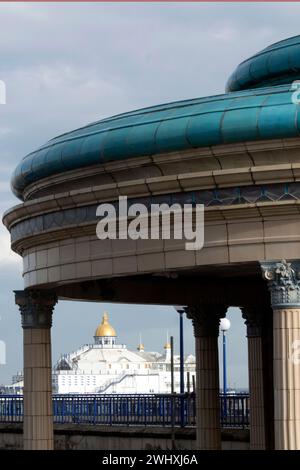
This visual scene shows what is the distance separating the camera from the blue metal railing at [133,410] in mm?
37500

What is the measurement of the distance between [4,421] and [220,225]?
28983mm

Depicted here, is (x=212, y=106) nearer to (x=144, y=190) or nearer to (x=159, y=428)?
(x=144, y=190)

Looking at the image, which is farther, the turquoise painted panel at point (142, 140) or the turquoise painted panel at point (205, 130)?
the turquoise painted panel at point (142, 140)

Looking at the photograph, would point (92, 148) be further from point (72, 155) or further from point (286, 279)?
point (286, 279)

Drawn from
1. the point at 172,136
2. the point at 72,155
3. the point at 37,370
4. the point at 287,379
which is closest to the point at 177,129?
the point at 172,136

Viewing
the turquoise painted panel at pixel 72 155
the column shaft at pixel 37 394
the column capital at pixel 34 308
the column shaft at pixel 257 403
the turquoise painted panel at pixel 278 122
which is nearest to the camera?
the turquoise painted panel at pixel 278 122

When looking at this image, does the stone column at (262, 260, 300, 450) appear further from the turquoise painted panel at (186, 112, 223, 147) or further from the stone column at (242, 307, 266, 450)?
the stone column at (242, 307, 266, 450)

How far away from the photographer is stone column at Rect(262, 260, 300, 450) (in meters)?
20.6

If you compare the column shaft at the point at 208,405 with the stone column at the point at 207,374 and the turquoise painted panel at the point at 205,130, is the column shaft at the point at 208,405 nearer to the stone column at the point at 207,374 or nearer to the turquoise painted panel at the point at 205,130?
the stone column at the point at 207,374

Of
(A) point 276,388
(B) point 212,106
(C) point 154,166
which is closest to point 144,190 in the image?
(C) point 154,166

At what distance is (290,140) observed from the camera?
66.7 ft

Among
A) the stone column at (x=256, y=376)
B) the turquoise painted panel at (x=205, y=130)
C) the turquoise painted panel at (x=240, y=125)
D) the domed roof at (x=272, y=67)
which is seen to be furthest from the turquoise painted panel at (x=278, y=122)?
the stone column at (x=256, y=376)

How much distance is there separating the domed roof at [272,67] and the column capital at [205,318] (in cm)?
622

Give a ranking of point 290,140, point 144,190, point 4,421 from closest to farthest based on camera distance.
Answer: point 290,140 < point 144,190 < point 4,421
